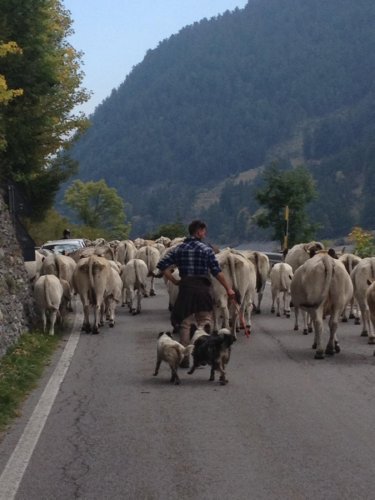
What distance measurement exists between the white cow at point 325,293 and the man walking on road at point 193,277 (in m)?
1.81

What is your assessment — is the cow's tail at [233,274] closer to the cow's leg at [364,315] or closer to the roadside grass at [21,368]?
the cow's leg at [364,315]

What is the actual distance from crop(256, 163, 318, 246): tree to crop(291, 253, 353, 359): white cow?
3435 centimetres

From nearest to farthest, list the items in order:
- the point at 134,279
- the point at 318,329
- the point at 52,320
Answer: the point at 318,329, the point at 52,320, the point at 134,279

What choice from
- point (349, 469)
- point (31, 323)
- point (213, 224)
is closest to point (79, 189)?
point (213, 224)

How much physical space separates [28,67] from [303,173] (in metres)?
22.5

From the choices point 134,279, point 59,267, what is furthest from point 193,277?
point 134,279

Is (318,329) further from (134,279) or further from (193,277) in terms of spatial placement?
(134,279)

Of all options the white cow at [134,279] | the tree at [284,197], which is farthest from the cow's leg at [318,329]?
the tree at [284,197]

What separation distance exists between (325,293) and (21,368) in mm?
4194

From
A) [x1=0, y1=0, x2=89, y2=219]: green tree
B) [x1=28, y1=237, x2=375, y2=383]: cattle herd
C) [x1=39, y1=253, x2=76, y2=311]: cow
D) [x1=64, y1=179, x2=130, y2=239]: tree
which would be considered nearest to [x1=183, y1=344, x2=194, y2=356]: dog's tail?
[x1=28, y1=237, x2=375, y2=383]: cattle herd

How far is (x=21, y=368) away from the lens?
11.6 metres

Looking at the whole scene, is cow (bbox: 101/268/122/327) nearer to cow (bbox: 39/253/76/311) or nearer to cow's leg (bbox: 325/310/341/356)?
cow (bbox: 39/253/76/311)

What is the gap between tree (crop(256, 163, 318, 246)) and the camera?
157 feet

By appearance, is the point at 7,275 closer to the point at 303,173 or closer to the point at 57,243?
the point at 57,243
